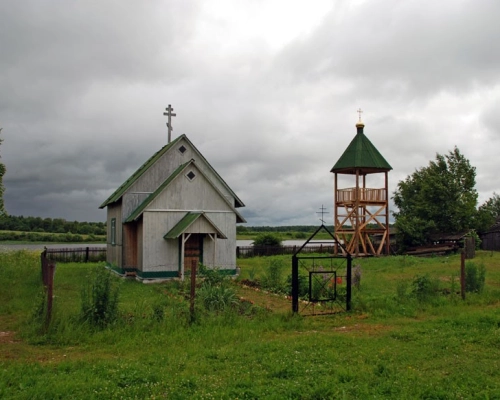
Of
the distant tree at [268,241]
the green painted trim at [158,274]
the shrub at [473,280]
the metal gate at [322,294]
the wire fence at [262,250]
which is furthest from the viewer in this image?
the distant tree at [268,241]

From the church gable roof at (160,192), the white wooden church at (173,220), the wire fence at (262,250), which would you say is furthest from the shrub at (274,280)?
the wire fence at (262,250)

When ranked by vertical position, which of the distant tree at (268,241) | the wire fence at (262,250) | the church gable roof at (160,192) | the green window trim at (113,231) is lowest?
the wire fence at (262,250)

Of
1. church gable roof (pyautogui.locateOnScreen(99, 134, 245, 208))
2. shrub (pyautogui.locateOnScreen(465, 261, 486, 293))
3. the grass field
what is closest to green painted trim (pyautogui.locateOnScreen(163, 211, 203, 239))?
church gable roof (pyautogui.locateOnScreen(99, 134, 245, 208))

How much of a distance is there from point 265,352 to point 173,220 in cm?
1397

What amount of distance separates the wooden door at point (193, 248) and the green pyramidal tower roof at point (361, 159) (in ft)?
52.8

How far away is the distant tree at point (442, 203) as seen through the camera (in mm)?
38844

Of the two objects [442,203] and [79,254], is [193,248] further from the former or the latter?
[442,203]

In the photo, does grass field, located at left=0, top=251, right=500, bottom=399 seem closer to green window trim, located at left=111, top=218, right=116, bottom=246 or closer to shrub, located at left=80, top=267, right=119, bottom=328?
shrub, located at left=80, top=267, right=119, bottom=328

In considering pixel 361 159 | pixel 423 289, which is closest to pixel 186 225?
pixel 423 289

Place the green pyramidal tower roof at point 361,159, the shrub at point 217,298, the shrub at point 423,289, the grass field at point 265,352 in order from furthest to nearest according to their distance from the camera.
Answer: the green pyramidal tower roof at point 361,159
the shrub at point 423,289
the shrub at point 217,298
the grass field at point 265,352

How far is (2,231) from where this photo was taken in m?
63.9

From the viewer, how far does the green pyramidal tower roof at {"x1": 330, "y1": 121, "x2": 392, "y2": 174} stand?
35219 millimetres

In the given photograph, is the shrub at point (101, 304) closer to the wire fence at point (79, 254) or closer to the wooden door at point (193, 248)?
the wooden door at point (193, 248)

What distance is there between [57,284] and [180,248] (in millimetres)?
5188
